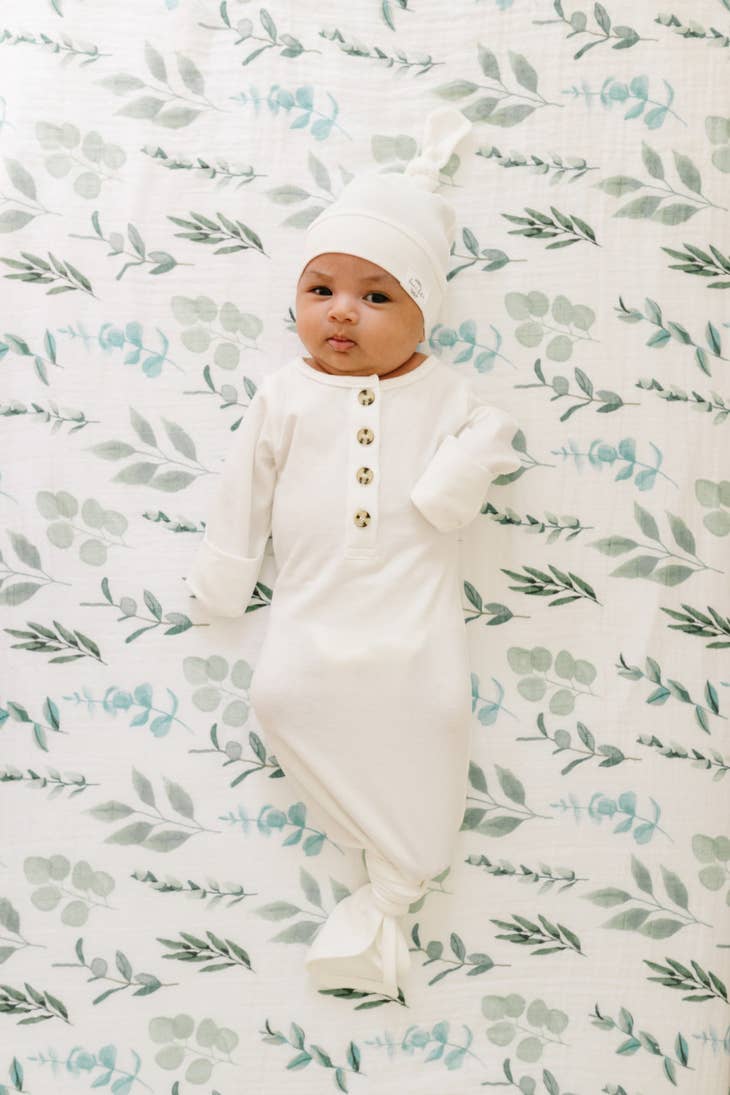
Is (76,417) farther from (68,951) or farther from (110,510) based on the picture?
(68,951)

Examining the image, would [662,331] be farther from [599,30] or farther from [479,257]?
[599,30]

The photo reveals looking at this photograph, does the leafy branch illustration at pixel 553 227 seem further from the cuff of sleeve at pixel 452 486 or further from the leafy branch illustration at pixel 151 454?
the leafy branch illustration at pixel 151 454

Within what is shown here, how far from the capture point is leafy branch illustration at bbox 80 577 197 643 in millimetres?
1507

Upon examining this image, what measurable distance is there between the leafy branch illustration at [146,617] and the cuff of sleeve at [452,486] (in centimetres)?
34

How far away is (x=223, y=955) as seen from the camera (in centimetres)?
147

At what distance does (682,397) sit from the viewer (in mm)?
1532

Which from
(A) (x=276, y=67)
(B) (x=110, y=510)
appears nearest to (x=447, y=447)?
(B) (x=110, y=510)

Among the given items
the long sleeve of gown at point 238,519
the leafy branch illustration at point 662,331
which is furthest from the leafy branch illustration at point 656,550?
the long sleeve of gown at point 238,519

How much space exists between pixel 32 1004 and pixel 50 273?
96 centimetres

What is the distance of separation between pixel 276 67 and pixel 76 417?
1.80ft

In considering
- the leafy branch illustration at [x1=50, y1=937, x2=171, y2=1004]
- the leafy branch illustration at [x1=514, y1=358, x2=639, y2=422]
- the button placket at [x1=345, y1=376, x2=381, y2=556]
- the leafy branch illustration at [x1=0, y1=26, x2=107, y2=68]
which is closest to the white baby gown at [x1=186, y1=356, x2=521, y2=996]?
the button placket at [x1=345, y1=376, x2=381, y2=556]

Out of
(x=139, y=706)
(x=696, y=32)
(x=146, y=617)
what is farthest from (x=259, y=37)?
(x=139, y=706)

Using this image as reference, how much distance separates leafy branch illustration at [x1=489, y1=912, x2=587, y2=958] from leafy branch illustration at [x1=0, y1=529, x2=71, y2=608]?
0.74 meters

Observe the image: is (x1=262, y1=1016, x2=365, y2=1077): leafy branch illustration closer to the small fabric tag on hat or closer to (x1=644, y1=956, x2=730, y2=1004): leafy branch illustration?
(x1=644, y1=956, x2=730, y2=1004): leafy branch illustration
